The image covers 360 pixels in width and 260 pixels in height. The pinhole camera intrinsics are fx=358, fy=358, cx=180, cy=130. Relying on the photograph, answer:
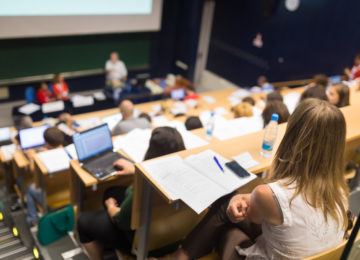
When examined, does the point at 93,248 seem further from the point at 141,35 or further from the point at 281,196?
the point at 141,35

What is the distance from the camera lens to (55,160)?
3.14m

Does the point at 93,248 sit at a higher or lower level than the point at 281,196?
lower

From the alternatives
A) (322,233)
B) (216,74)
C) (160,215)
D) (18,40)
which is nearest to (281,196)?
(322,233)

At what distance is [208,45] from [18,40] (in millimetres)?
4561

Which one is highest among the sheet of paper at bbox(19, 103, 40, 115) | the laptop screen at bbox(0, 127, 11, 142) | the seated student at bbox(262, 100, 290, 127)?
the seated student at bbox(262, 100, 290, 127)

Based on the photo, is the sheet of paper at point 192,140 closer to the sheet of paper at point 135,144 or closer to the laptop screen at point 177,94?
the sheet of paper at point 135,144

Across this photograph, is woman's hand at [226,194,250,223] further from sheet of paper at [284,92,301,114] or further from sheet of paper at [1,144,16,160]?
sheet of paper at [1,144,16,160]

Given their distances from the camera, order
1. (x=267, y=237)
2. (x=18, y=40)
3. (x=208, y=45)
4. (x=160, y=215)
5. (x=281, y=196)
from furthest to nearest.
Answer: (x=208, y=45) → (x=18, y=40) → (x=160, y=215) → (x=267, y=237) → (x=281, y=196)

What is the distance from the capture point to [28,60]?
6852mm

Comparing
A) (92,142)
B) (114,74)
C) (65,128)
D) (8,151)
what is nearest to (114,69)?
(114,74)

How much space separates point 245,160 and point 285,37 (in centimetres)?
608

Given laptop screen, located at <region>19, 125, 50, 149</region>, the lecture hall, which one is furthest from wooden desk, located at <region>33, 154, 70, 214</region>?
laptop screen, located at <region>19, 125, 50, 149</region>

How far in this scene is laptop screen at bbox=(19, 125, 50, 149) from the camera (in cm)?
422

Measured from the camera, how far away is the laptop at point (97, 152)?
2.62 m
